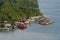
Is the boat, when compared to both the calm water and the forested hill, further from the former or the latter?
the forested hill

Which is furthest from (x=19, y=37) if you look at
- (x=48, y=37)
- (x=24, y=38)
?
(x=48, y=37)

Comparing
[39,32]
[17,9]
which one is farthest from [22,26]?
[17,9]

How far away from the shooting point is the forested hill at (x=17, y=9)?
19.7 ft

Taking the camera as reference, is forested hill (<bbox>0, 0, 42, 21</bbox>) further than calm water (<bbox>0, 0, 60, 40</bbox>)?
Yes

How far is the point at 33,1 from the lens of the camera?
21.5 feet

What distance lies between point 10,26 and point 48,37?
0.76m

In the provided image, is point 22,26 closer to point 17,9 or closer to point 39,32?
point 39,32

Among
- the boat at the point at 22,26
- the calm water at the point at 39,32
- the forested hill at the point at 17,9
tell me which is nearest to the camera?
the calm water at the point at 39,32

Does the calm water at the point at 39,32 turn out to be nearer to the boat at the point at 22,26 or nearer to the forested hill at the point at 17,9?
the boat at the point at 22,26

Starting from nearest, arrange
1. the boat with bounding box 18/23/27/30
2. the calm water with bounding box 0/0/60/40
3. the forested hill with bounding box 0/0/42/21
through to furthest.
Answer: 1. the calm water with bounding box 0/0/60/40
2. the boat with bounding box 18/23/27/30
3. the forested hill with bounding box 0/0/42/21

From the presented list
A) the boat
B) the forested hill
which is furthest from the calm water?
the forested hill

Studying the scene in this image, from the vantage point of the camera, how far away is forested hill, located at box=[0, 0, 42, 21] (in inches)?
237

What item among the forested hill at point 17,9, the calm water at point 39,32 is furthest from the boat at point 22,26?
the forested hill at point 17,9

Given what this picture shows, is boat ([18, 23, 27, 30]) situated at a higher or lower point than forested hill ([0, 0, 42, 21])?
lower
